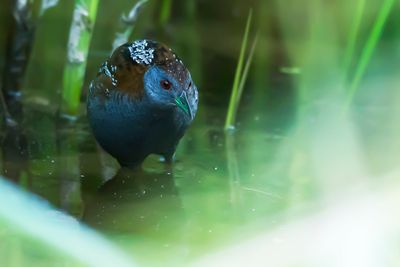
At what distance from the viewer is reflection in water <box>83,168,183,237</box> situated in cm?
284

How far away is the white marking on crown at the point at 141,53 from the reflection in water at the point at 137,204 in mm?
467

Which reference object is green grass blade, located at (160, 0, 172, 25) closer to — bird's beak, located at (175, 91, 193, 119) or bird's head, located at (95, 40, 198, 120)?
bird's head, located at (95, 40, 198, 120)

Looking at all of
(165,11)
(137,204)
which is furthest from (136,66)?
(165,11)

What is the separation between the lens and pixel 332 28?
15.6 feet

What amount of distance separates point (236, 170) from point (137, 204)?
0.52 meters

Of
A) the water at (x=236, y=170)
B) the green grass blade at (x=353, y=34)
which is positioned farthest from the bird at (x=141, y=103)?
the green grass blade at (x=353, y=34)

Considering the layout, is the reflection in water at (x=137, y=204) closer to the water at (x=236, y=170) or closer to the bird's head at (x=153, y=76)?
the water at (x=236, y=170)

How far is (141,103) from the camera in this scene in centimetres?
315

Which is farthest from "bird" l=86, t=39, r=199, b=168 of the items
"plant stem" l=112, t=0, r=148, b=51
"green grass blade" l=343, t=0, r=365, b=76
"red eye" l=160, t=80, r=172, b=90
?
"green grass blade" l=343, t=0, r=365, b=76

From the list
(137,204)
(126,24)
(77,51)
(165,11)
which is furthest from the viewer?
(165,11)

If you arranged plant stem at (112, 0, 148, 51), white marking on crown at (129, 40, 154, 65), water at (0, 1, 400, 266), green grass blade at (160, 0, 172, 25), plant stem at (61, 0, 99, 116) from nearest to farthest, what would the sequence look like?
water at (0, 1, 400, 266), white marking on crown at (129, 40, 154, 65), plant stem at (61, 0, 99, 116), plant stem at (112, 0, 148, 51), green grass blade at (160, 0, 172, 25)

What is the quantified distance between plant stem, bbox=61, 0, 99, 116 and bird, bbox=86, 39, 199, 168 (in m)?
0.41

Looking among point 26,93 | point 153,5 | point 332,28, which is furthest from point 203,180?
point 153,5

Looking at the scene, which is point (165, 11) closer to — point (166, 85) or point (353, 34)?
point (353, 34)
